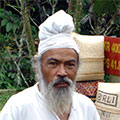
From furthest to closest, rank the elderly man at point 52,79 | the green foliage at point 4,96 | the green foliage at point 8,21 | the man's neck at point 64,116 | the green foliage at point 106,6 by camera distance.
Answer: the green foliage at point 8,21 < the green foliage at point 4,96 < the green foliage at point 106,6 < the man's neck at point 64,116 < the elderly man at point 52,79

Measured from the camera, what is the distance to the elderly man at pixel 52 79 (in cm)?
159

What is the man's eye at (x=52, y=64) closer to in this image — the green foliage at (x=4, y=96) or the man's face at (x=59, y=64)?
the man's face at (x=59, y=64)

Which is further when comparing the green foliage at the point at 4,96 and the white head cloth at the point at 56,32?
the green foliage at the point at 4,96

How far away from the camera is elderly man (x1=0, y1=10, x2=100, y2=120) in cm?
159

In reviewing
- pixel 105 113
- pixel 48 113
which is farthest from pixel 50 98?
pixel 105 113

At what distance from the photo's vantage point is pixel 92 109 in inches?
73.4

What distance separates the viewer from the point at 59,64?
5.32ft

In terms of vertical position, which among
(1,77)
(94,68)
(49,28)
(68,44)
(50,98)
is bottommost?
(1,77)

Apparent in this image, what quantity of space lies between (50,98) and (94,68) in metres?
1.79

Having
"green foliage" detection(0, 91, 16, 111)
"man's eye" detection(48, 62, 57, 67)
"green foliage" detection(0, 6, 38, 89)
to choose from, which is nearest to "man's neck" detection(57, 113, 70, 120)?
"man's eye" detection(48, 62, 57, 67)

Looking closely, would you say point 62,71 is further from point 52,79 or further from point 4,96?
point 4,96

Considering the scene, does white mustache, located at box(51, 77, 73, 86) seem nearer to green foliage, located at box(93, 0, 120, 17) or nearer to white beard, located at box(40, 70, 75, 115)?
white beard, located at box(40, 70, 75, 115)

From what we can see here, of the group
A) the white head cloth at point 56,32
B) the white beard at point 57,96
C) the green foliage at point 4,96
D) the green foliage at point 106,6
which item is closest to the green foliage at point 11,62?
the green foliage at point 4,96

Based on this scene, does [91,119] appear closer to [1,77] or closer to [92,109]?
[92,109]
